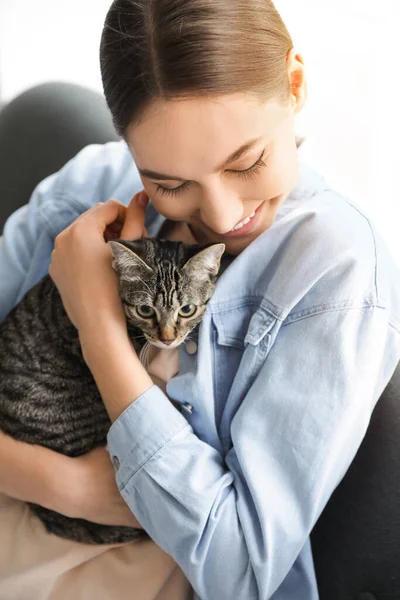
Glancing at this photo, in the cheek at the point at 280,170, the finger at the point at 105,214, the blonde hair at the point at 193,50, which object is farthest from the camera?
the finger at the point at 105,214

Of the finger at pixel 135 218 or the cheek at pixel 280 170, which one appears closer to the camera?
the cheek at pixel 280 170

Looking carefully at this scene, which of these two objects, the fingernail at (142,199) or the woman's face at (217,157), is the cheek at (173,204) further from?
the fingernail at (142,199)

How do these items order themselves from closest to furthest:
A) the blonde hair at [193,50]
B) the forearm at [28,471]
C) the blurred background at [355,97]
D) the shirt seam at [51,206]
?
1. the blonde hair at [193,50]
2. the forearm at [28,471]
3. the shirt seam at [51,206]
4. the blurred background at [355,97]

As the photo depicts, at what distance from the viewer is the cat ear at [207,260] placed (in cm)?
103

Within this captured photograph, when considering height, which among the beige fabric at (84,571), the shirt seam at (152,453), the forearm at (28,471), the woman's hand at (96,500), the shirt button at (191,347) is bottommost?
the beige fabric at (84,571)

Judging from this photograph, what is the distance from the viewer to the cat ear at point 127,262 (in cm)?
103

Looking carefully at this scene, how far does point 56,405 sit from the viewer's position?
3.78 feet

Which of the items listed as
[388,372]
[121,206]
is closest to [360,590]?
[388,372]

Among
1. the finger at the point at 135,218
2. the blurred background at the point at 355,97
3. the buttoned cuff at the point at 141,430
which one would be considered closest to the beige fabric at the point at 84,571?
the buttoned cuff at the point at 141,430

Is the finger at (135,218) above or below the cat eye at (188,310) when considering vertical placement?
above

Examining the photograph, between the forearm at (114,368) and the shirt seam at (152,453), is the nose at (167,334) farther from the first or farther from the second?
the shirt seam at (152,453)

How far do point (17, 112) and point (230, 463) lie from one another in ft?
4.27

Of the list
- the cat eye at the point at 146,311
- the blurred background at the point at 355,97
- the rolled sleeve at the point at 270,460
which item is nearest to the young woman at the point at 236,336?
the rolled sleeve at the point at 270,460

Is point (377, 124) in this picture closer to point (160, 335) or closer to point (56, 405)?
point (160, 335)
